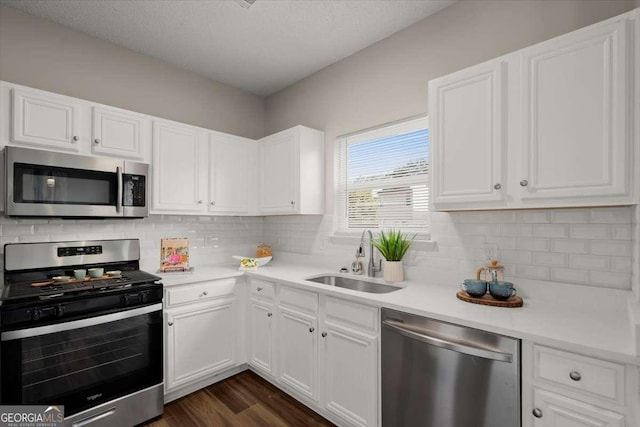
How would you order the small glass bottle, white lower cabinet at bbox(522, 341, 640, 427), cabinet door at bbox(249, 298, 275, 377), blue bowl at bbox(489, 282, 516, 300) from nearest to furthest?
white lower cabinet at bbox(522, 341, 640, 427) < blue bowl at bbox(489, 282, 516, 300) < cabinet door at bbox(249, 298, 275, 377) < the small glass bottle

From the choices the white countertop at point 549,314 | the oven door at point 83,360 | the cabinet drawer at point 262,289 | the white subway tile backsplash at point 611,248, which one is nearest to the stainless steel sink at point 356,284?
the white countertop at point 549,314

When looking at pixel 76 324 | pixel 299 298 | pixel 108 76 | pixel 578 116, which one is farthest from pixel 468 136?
pixel 108 76

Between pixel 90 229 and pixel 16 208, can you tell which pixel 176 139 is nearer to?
pixel 90 229

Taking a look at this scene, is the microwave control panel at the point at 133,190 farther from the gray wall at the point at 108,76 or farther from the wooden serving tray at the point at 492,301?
the wooden serving tray at the point at 492,301

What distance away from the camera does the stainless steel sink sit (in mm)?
2337

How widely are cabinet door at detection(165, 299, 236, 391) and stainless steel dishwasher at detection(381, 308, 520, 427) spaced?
1.46 m

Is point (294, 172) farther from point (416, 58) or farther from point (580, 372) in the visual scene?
point (580, 372)

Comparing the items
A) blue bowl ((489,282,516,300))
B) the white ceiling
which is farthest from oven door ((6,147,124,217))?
blue bowl ((489,282,516,300))

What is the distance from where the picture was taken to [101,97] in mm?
2678

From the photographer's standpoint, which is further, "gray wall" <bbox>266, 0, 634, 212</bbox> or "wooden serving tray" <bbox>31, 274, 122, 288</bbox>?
"wooden serving tray" <bbox>31, 274, 122, 288</bbox>

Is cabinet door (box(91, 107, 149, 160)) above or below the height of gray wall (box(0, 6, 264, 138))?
below

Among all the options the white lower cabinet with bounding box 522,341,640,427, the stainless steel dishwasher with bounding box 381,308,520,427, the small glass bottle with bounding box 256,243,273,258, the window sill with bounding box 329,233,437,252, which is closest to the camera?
the white lower cabinet with bounding box 522,341,640,427

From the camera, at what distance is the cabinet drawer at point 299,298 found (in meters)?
2.22

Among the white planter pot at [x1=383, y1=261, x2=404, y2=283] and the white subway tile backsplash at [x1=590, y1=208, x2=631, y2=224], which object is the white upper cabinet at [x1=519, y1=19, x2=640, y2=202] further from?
the white planter pot at [x1=383, y1=261, x2=404, y2=283]
